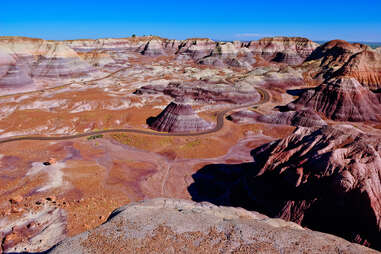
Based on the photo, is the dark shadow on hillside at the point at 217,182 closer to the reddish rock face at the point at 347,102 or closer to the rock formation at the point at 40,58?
the reddish rock face at the point at 347,102

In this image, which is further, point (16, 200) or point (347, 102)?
point (347, 102)

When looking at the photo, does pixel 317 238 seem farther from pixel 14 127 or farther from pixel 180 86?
pixel 180 86

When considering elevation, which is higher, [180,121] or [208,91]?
[208,91]

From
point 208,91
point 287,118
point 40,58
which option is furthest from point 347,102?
point 40,58

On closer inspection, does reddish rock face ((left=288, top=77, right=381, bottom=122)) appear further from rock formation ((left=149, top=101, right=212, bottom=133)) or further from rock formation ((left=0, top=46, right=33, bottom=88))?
rock formation ((left=0, top=46, right=33, bottom=88))

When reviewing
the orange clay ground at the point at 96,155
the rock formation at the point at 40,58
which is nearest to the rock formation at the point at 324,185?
the orange clay ground at the point at 96,155

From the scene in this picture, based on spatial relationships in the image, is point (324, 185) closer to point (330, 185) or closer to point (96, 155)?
point (330, 185)

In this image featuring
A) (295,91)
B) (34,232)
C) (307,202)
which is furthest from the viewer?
(295,91)

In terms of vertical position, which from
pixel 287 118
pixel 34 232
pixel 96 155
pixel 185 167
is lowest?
pixel 34 232
